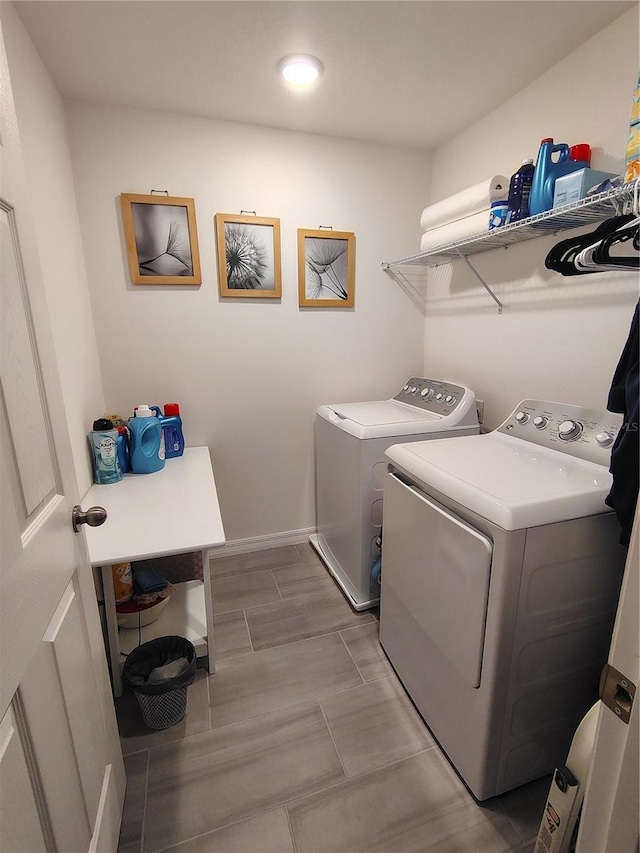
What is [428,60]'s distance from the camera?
1.57 metres

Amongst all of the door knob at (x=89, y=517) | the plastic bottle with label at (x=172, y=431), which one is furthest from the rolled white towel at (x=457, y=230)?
the door knob at (x=89, y=517)

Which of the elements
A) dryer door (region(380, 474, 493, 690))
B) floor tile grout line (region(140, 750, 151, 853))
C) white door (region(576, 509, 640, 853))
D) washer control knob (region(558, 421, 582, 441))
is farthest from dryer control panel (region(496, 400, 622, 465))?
floor tile grout line (region(140, 750, 151, 853))

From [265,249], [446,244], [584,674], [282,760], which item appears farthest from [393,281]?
[282,760]

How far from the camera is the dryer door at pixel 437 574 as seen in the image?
1109 millimetres

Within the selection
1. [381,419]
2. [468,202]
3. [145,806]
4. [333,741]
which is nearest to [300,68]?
[468,202]

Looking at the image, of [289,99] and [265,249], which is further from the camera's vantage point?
[265,249]

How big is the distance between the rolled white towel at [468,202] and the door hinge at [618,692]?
1766mm

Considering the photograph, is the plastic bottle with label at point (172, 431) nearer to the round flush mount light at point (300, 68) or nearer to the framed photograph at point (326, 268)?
the framed photograph at point (326, 268)

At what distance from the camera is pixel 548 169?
4.82 ft

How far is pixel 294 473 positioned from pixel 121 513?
1191mm

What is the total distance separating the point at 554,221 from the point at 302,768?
2148mm

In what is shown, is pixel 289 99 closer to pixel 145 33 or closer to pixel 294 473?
pixel 145 33

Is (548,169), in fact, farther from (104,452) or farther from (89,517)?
(104,452)

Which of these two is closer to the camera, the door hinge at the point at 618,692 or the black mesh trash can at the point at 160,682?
the door hinge at the point at 618,692
